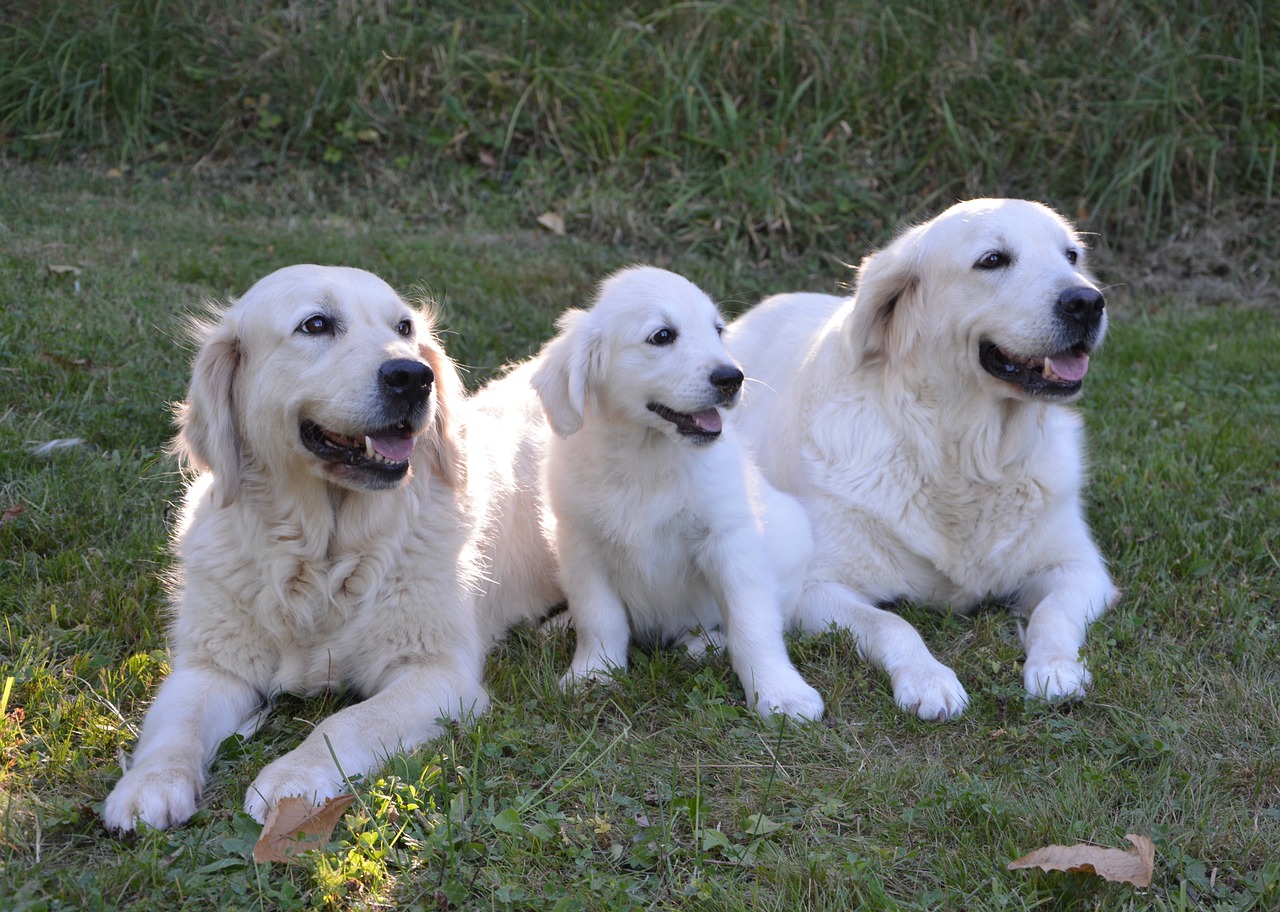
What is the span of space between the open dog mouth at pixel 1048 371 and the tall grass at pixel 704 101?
15.0 feet

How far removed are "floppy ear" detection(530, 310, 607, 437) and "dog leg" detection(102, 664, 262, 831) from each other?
108 cm

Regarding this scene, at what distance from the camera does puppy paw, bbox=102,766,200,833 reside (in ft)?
8.25

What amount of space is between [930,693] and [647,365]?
113 centimetres

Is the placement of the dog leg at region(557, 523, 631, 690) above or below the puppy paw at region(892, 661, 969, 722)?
below

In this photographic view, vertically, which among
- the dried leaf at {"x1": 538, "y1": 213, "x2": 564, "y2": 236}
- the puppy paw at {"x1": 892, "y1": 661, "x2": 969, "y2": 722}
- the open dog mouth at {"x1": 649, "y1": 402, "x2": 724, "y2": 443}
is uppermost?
the open dog mouth at {"x1": 649, "y1": 402, "x2": 724, "y2": 443}

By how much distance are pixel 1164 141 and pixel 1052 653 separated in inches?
240

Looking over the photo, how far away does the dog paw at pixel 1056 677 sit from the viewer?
313 centimetres

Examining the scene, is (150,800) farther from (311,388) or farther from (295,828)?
(311,388)

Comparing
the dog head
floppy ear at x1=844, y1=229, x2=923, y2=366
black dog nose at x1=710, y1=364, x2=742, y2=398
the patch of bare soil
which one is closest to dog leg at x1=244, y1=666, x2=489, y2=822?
the dog head

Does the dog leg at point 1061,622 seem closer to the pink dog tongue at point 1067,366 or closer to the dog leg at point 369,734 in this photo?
the pink dog tongue at point 1067,366

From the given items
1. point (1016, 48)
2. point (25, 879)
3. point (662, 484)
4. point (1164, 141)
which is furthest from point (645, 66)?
point (25, 879)

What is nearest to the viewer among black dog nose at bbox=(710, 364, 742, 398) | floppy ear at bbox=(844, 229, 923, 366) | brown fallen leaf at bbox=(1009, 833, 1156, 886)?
brown fallen leaf at bbox=(1009, 833, 1156, 886)

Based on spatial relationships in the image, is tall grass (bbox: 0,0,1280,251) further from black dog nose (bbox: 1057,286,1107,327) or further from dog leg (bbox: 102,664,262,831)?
dog leg (bbox: 102,664,262,831)

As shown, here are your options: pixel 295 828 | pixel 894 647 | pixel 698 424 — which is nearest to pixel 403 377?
pixel 698 424
